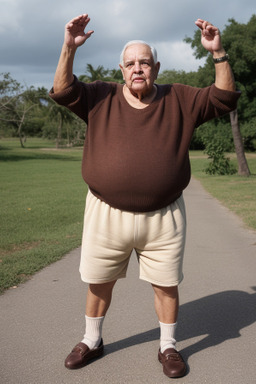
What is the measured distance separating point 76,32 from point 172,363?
6.89ft

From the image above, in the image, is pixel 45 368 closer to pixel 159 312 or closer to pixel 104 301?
pixel 104 301

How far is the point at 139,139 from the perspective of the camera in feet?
8.96

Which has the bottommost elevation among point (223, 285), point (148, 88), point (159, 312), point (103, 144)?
point (223, 285)

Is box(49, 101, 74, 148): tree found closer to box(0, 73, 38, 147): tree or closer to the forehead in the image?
box(0, 73, 38, 147): tree

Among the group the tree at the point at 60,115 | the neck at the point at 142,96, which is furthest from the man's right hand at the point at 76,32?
the tree at the point at 60,115

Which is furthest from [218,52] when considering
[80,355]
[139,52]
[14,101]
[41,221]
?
[14,101]

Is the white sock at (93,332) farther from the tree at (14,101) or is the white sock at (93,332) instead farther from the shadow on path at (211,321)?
the tree at (14,101)

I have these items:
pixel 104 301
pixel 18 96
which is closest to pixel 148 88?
pixel 104 301

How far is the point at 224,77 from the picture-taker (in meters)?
2.72

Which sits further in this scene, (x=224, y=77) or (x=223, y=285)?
(x=223, y=285)

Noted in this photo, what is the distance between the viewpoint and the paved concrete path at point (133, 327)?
2.84m

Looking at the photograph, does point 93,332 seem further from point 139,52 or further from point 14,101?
point 14,101

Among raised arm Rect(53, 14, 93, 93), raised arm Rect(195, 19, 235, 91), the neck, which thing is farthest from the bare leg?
raised arm Rect(53, 14, 93, 93)

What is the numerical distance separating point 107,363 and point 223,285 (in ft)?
6.34
